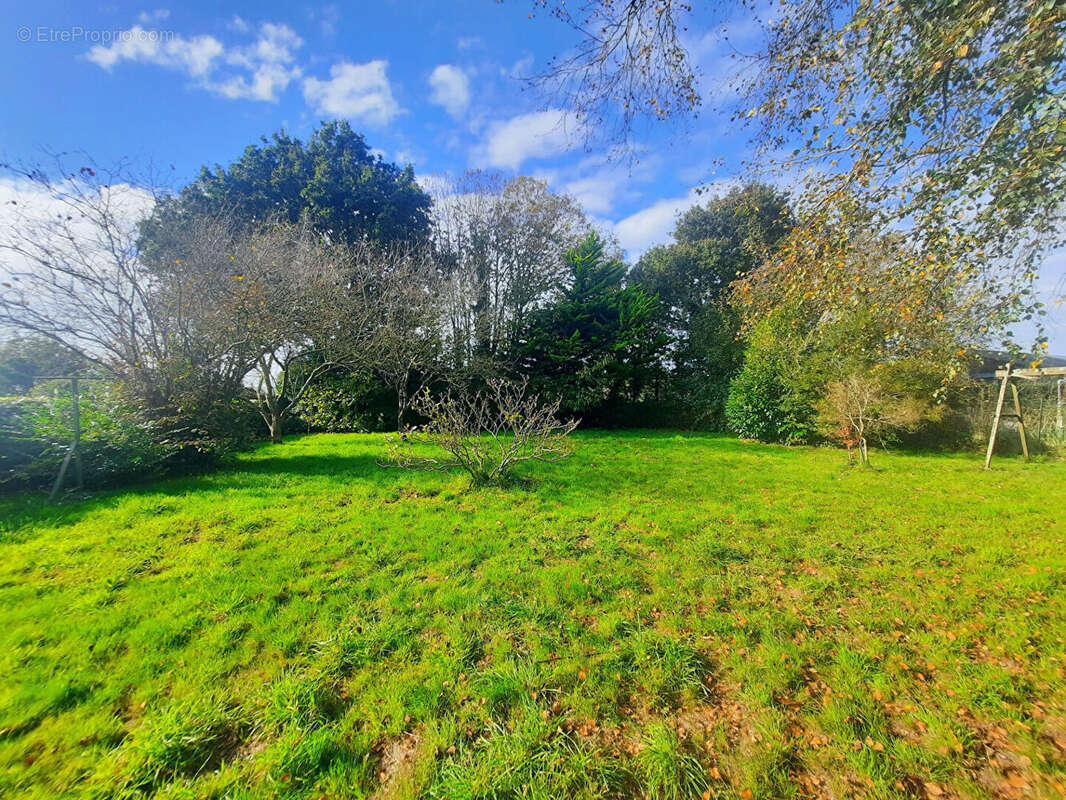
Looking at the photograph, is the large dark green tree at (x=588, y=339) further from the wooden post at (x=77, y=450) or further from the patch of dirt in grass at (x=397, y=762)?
A: the patch of dirt in grass at (x=397, y=762)

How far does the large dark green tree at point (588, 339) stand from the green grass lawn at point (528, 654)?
10155 millimetres

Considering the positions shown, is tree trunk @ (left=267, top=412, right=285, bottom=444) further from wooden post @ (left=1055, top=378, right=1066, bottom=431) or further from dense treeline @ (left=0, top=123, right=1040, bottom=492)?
wooden post @ (left=1055, top=378, right=1066, bottom=431)

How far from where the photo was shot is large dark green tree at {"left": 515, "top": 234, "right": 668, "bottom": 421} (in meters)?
14.5

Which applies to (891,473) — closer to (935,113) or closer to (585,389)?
(935,113)

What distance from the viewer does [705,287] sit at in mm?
17016

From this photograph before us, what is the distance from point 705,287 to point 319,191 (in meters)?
16.8

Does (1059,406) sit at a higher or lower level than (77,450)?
higher

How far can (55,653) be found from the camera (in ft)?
7.20

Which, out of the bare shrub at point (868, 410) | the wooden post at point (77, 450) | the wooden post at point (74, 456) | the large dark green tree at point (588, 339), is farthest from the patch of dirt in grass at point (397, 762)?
the large dark green tree at point (588, 339)

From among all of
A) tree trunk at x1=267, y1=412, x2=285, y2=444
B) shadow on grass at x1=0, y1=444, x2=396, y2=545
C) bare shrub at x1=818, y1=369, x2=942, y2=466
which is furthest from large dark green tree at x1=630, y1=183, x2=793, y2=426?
tree trunk at x1=267, y1=412, x2=285, y2=444

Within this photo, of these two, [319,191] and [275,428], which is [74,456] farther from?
[319,191]

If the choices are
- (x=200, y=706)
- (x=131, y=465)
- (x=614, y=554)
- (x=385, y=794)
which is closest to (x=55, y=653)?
(x=200, y=706)

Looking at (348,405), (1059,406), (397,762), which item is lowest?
(397,762)

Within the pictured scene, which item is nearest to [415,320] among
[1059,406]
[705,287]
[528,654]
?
[528,654]
